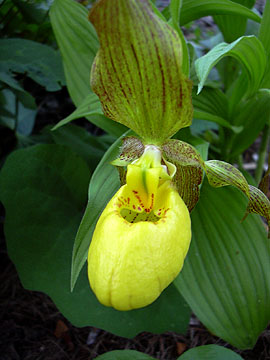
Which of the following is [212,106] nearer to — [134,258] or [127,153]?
[127,153]

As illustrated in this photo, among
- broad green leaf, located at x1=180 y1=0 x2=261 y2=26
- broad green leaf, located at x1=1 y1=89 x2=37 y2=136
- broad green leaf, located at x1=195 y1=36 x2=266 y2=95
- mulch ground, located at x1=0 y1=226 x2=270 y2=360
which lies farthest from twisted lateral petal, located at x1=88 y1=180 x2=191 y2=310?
broad green leaf, located at x1=1 y1=89 x2=37 y2=136

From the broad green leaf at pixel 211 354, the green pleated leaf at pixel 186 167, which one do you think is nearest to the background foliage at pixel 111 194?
the broad green leaf at pixel 211 354

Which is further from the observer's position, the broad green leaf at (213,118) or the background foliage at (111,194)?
the broad green leaf at (213,118)

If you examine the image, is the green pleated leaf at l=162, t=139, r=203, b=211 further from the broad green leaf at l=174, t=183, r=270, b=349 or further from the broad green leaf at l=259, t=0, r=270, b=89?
the broad green leaf at l=259, t=0, r=270, b=89

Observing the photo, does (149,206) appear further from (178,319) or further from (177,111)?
(178,319)

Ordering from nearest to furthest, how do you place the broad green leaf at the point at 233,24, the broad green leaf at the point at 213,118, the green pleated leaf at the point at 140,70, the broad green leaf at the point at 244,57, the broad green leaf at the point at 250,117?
the green pleated leaf at the point at 140,70
the broad green leaf at the point at 244,57
the broad green leaf at the point at 213,118
the broad green leaf at the point at 250,117
the broad green leaf at the point at 233,24

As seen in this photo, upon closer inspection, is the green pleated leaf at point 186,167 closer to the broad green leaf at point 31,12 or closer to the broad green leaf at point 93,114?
the broad green leaf at point 93,114

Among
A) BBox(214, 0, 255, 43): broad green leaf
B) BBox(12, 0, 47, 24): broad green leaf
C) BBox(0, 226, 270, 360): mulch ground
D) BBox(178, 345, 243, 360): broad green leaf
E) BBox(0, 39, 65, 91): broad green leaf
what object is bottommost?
BBox(0, 226, 270, 360): mulch ground
